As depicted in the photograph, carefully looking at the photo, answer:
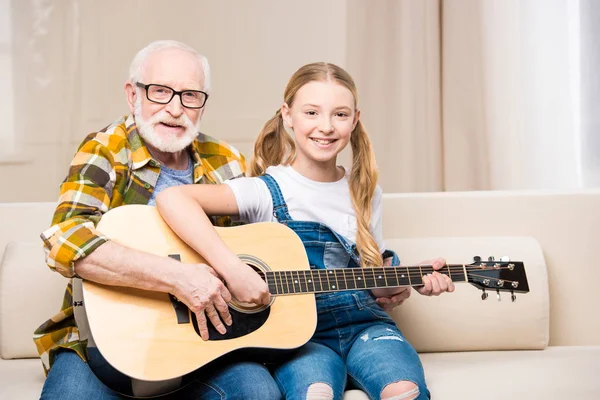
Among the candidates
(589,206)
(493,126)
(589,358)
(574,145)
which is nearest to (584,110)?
(574,145)

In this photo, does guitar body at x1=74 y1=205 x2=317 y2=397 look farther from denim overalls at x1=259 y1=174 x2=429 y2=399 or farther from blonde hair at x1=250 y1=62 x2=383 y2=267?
→ blonde hair at x1=250 y1=62 x2=383 y2=267

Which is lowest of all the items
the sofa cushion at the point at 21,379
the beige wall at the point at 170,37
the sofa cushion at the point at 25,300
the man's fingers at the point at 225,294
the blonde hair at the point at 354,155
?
the sofa cushion at the point at 21,379

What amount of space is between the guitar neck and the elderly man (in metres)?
0.07

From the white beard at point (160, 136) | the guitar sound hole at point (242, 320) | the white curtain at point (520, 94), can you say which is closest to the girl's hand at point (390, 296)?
the guitar sound hole at point (242, 320)

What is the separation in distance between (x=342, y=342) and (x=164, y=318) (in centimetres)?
50

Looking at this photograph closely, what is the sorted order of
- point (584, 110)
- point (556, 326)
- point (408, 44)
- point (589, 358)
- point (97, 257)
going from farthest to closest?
point (408, 44) → point (584, 110) → point (556, 326) → point (589, 358) → point (97, 257)

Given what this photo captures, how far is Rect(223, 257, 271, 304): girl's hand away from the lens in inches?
71.3

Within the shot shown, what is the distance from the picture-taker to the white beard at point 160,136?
2078 millimetres

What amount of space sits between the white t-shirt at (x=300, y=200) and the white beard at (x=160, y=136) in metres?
0.17

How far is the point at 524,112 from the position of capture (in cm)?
370

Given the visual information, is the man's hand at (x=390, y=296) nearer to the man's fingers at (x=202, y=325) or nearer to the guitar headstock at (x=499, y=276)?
the guitar headstock at (x=499, y=276)

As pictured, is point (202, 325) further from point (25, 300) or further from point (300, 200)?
point (25, 300)

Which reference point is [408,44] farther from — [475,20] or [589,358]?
[589,358]

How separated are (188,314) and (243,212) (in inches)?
13.9
